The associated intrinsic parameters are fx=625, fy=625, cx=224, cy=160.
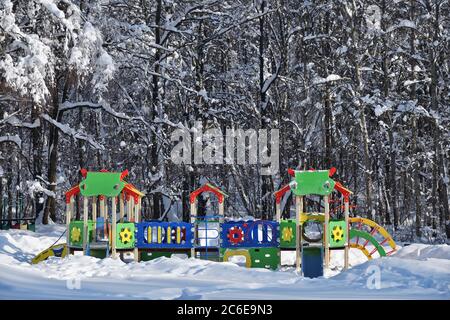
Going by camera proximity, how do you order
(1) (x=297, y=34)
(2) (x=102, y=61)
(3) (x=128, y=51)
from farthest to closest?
(1) (x=297, y=34) < (3) (x=128, y=51) < (2) (x=102, y=61)

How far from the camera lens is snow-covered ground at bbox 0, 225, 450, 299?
8.68 m

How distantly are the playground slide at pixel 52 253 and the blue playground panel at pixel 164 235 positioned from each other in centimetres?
201

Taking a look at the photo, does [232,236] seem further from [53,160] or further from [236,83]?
[236,83]

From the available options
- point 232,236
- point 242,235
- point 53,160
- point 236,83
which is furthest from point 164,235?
point 236,83

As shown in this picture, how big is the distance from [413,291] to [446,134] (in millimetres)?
17432

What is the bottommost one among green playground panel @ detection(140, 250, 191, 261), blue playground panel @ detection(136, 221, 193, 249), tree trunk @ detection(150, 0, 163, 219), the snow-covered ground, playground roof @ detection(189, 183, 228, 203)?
green playground panel @ detection(140, 250, 191, 261)

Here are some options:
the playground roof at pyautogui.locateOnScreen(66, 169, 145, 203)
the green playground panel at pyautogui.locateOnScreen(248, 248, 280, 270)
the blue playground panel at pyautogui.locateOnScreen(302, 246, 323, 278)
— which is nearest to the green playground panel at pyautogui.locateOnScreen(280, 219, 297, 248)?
the green playground panel at pyautogui.locateOnScreen(248, 248, 280, 270)

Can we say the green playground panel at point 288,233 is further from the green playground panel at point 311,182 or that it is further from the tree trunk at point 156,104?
the tree trunk at point 156,104

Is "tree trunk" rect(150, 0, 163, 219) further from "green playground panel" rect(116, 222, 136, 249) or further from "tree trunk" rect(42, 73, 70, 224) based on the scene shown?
"green playground panel" rect(116, 222, 136, 249)

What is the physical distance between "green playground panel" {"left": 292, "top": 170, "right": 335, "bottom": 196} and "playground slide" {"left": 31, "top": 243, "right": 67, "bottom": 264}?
6.22m

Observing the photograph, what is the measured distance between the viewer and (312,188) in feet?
49.6

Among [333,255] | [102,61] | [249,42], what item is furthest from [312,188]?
[249,42]

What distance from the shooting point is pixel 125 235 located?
15875 millimetres

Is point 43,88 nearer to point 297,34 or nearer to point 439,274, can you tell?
point 439,274
